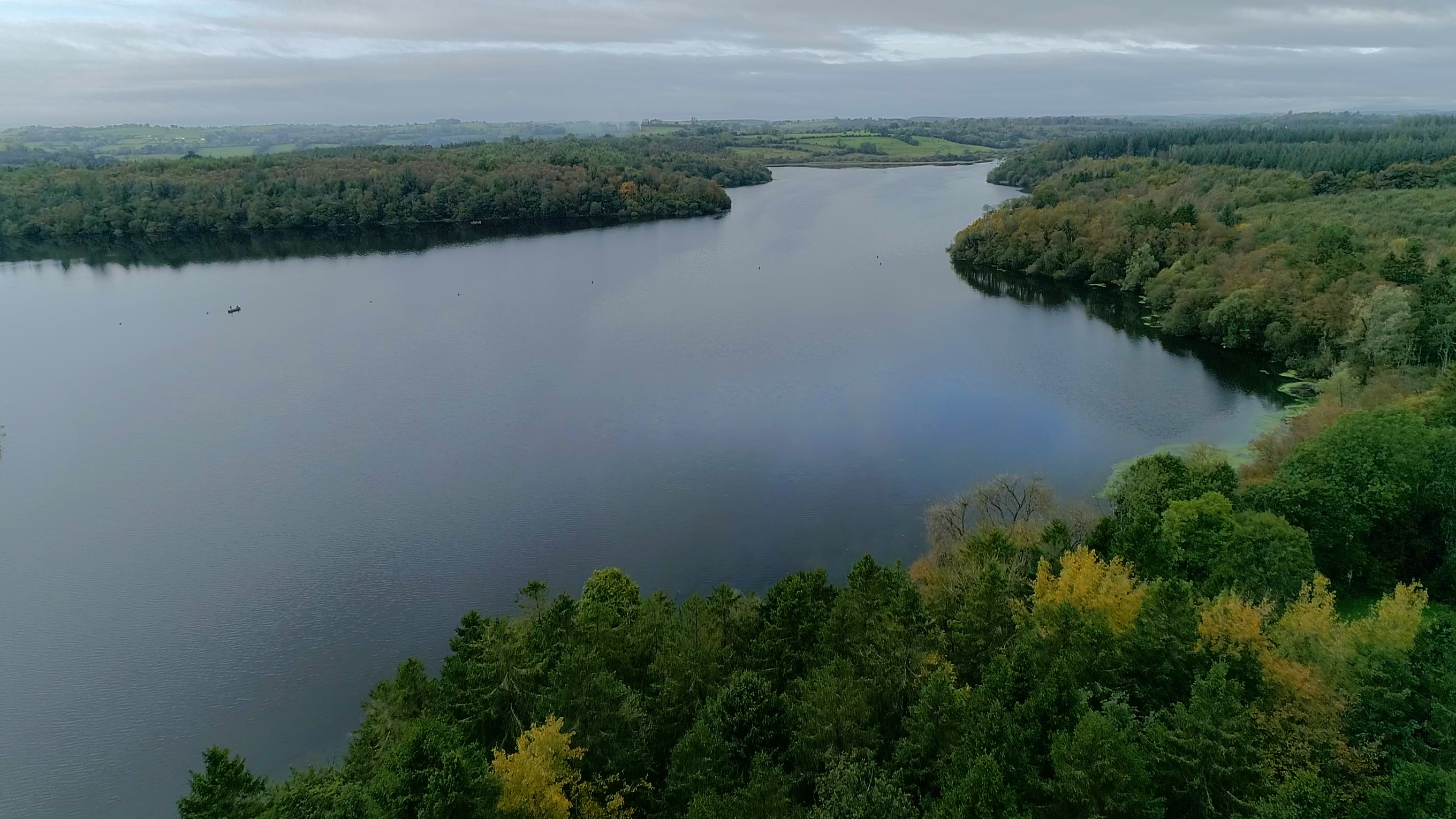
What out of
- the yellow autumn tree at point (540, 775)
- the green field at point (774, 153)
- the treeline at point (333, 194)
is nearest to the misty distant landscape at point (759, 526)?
the yellow autumn tree at point (540, 775)

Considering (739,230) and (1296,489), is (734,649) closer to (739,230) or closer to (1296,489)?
(1296,489)

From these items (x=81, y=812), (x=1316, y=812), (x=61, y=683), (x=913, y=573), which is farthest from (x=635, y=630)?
(x=61, y=683)

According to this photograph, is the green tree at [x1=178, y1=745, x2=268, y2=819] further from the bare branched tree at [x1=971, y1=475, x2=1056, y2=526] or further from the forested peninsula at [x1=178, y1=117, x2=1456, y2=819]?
the bare branched tree at [x1=971, y1=475, x2=1056, y2=526]

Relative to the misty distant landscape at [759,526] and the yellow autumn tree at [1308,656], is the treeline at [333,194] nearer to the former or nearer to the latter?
the misty distant landscape at [759,526]

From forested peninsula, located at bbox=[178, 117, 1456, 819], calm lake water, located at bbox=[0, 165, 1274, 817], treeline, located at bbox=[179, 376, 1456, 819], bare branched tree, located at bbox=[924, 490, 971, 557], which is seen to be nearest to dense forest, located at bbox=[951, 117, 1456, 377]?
calm lake water, located at bbox=[0, 165, 1274, 817]

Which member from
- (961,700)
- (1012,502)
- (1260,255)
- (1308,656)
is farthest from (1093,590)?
(1260,255)

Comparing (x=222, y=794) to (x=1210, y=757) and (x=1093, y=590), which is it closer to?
(x=1210, y=757)
